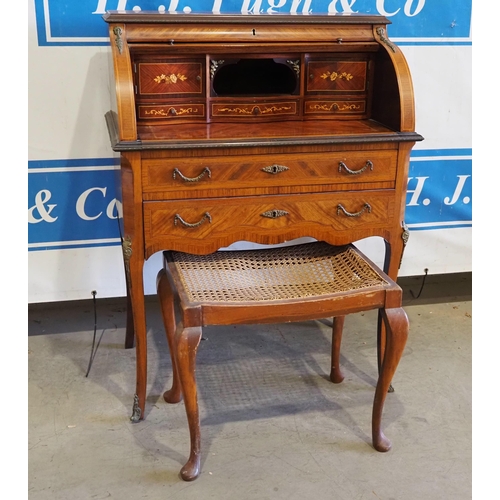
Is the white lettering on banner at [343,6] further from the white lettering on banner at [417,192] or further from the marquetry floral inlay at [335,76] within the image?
the white lettering on banner at [417,192]

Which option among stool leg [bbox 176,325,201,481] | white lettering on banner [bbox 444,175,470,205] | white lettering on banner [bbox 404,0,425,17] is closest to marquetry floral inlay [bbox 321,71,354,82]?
white lettering on banner [bbox 404,0,425,17]

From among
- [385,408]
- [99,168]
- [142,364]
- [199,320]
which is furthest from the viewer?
[99,168]

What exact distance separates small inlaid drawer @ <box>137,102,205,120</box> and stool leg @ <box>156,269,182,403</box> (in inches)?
20.5

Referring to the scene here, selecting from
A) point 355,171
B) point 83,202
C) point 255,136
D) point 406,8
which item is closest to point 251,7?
point 406,8

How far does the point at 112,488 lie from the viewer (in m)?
2.03

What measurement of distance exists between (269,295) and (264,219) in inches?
9.7

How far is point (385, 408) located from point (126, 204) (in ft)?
3.91

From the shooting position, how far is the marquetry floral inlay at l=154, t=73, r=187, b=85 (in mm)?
2230

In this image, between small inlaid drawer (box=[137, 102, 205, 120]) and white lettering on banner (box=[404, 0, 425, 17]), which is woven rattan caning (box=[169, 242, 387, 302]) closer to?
small inlaid drawer (box=[137, 102, 205, 120])

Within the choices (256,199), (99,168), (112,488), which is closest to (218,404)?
(112,488)

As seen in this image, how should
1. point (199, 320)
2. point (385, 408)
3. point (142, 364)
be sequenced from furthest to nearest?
point (385, 408), point (142, 364), point (199, 320)

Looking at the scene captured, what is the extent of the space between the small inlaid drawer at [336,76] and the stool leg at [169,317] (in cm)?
85

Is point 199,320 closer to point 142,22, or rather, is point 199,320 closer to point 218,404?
point 218,404

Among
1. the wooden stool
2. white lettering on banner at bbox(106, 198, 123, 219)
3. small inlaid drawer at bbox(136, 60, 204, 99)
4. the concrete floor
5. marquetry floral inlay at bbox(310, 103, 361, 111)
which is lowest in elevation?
the concrete floor
